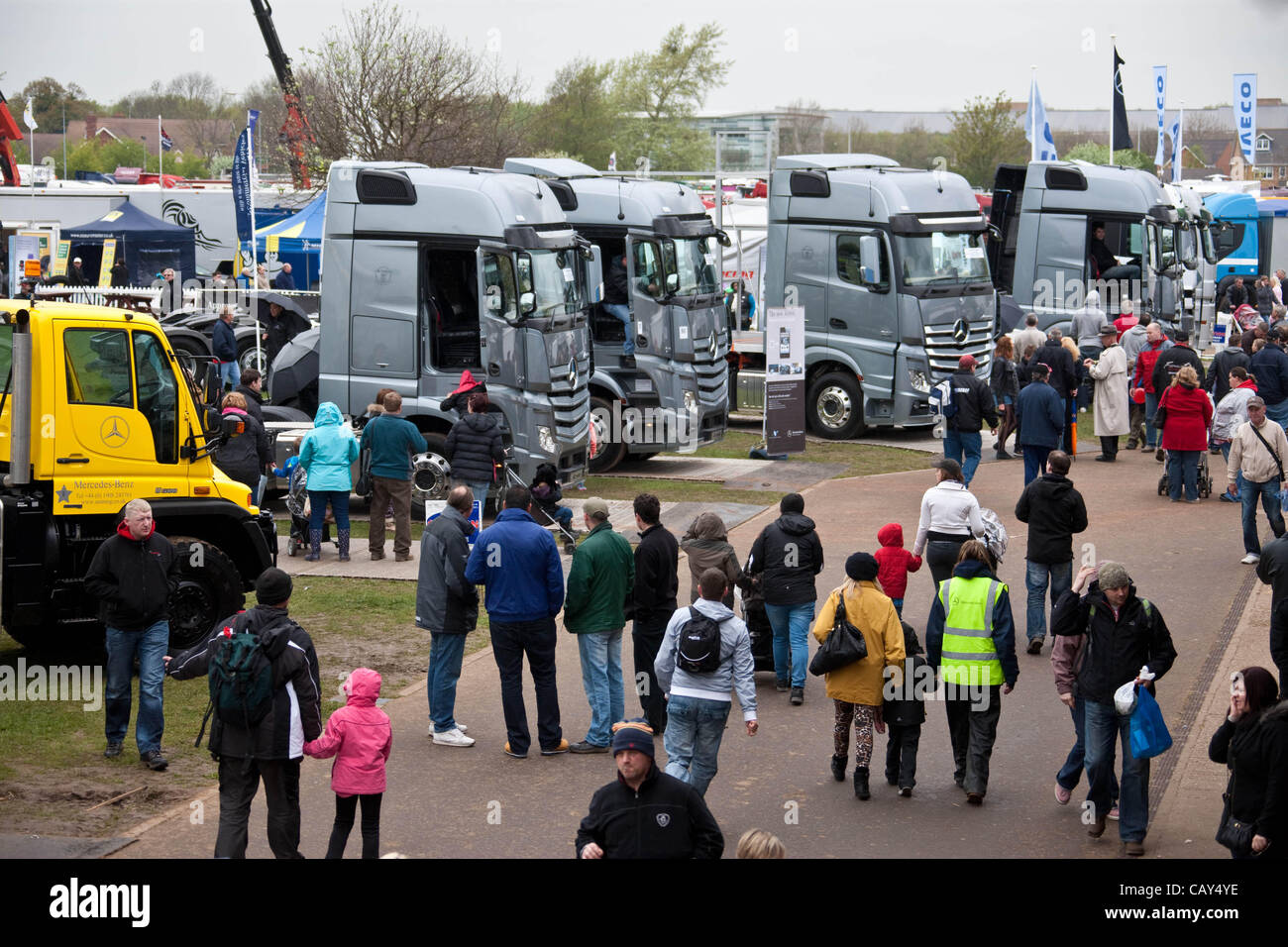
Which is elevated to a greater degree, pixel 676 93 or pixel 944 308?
pixel 676 93

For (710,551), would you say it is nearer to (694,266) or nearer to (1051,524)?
(1051,524)

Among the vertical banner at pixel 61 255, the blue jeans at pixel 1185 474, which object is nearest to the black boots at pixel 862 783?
the blue jeans at pixel 1185 474

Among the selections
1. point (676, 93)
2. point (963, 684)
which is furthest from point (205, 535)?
point (676, 93)

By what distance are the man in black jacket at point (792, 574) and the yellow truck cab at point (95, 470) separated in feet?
13.0

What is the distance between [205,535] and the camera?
38.2 ft

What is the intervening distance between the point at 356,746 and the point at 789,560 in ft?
13.1

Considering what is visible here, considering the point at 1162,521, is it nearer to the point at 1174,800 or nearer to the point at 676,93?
the point at 1174,800

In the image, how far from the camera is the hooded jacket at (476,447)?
15.3 meters

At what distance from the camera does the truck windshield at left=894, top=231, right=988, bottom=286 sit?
2242cm

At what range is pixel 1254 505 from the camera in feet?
49.1

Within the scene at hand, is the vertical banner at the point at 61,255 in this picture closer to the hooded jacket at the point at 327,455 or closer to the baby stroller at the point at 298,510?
the baby stroller at the point at 298,510

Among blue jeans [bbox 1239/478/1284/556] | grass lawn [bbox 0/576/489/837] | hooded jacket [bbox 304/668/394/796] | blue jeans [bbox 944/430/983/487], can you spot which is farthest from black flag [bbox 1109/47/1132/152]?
hooded jacket [bbox 304/668/394/796]

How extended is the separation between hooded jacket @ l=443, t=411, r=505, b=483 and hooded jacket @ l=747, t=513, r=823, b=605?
521 cm
